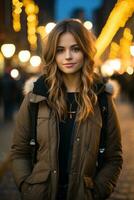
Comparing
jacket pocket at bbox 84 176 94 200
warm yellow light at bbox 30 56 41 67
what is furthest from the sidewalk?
warm yellow light at bbox 30 56 41 67

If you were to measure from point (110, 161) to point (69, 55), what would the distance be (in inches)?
28.1

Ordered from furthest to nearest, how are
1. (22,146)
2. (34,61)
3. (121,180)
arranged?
(34,61) → (121,180) → (22,146)

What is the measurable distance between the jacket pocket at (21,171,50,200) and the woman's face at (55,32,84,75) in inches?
25.0

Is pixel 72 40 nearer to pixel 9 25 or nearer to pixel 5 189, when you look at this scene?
pixel 9 25

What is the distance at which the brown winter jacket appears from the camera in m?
3.80

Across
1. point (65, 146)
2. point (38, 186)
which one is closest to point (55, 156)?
point (65, 146)

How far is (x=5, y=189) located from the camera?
30.3 feet

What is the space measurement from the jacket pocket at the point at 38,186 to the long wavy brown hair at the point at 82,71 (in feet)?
1.21

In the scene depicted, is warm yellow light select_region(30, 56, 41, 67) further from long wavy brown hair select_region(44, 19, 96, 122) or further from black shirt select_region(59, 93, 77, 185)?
black shirt select_region(59, 93, 77, 185)

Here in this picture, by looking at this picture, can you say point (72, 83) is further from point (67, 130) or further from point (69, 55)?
point (67, 130)

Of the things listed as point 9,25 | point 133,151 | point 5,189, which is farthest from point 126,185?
point 133,151

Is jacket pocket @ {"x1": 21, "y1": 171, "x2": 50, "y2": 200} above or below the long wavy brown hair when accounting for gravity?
below

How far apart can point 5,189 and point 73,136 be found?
5.59m

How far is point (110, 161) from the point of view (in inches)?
160
